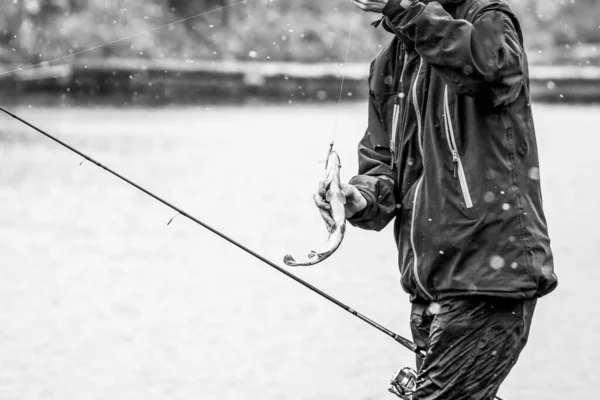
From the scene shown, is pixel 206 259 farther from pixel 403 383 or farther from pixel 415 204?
pixel 415 204

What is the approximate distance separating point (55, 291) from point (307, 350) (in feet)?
7.52

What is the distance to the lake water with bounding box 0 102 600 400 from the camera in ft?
19.4

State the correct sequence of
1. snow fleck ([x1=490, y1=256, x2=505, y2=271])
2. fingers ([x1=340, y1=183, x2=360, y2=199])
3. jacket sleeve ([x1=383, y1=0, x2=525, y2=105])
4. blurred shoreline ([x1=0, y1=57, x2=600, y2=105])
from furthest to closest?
1. blurred shoreline ([x1=0, y1=57, x2=600, y2=105])
2. fingers ([x1=340, y1=183, x2=360, y2=199])
3. snow fleck ([x1=490, y1=256, x2=505, y2=271])
4. jacket sleeve ([x1=383, y1=0, x2=525, y2=105])

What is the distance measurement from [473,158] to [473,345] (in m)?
0.50

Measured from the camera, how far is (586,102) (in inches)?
1123

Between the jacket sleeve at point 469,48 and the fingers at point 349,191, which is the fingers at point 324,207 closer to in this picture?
the fingers at point 349,191

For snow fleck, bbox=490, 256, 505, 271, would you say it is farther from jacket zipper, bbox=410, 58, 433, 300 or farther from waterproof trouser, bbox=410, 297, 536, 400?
jacket zipper, bbox=410, 58, 433, 300

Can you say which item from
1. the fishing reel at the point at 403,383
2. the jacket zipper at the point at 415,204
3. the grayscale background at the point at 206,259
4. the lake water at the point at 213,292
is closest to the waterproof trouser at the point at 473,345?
the jacket zipper at the point at 415,204

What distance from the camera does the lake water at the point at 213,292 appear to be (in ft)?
19.4

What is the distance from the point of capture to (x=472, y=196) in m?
3.04

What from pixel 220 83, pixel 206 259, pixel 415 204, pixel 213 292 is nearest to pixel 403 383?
pixel 415 204

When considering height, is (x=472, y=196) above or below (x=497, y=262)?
above

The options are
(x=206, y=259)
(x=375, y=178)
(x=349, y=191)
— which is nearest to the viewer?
(x=349, y=191)

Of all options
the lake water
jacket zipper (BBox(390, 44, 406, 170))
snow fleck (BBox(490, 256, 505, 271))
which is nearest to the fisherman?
snow fleck (BBox(490, 256, 505, 271))
